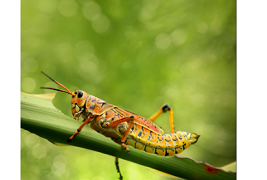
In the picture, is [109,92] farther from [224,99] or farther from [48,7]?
[224,99]

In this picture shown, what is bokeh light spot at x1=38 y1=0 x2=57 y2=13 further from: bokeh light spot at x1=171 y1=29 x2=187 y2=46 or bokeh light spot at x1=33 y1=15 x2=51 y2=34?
bokeh light spot at x1=171 y1=29 x2=187 y2=46

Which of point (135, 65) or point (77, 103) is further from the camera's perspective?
point (135, 65)

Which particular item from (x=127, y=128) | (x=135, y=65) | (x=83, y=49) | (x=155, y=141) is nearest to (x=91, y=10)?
(x=83, y=49)

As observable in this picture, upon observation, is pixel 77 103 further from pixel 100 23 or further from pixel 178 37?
pixel 178 37

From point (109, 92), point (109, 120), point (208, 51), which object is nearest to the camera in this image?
point (109, 120)

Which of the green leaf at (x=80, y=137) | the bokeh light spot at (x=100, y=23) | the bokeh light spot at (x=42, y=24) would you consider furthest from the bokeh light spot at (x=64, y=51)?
the green leaf at (x=80, y=137)
